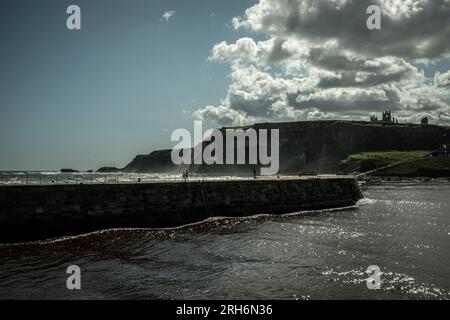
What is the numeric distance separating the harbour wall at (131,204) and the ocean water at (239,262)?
2.05 meters

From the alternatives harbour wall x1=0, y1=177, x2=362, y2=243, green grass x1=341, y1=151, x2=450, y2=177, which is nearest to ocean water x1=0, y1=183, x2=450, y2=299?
harbour wall x1=0, y1=177, x2=362, y2=243

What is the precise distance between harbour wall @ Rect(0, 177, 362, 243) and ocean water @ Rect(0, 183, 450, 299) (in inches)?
80.9

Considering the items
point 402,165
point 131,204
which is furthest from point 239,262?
point 402,165

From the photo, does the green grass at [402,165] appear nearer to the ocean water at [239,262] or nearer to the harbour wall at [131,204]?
the harbour wall at [131,204]

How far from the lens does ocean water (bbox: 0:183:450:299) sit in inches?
684

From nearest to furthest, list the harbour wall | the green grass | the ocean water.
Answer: the ocean water, the harbour wall, the green grass

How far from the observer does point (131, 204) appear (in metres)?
33.9

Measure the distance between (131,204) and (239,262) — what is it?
1510cm

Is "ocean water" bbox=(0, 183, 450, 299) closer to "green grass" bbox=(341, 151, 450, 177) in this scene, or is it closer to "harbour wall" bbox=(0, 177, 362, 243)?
"harbour wall" bbox=(0, 177, 362, 243)

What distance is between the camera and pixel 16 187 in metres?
29.1

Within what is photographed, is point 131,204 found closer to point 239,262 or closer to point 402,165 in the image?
point 239,262

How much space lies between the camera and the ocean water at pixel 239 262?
57.0ft
